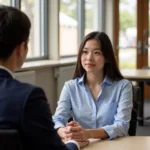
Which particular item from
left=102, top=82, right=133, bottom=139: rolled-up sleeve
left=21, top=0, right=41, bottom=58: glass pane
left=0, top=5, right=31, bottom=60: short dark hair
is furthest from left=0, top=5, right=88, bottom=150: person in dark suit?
left=21, top=0, right=41, bottom=58: glass pane

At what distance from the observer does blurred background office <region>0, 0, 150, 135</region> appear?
190 inches

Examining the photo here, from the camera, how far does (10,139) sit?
98cm

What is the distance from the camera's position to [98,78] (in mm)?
2191

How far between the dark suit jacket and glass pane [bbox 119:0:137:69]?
6.45 m

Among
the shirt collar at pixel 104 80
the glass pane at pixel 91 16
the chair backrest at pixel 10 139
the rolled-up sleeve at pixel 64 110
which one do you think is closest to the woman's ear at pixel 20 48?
the chair backrest at pixel 10 139

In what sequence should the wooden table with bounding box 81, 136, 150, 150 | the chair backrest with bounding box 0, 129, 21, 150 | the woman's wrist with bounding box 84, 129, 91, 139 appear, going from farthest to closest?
the woman's wrist with bounding box 84, 129, 91, 139, the wooden table with bounding box 81, 136, 150, 150, the chair backrest with bounding box 0, 129, 21, 150

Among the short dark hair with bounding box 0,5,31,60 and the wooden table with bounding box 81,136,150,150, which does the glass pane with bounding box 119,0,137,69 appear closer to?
the wooden table with bounding box 81,136,150,150

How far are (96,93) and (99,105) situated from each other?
92 millimetres

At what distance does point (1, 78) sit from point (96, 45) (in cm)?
119

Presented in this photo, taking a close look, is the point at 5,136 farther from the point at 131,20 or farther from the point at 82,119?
the point at 131,20

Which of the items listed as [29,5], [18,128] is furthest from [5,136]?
[29,5]

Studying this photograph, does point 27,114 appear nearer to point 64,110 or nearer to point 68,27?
point 64,110

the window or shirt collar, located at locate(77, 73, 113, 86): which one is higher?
the window

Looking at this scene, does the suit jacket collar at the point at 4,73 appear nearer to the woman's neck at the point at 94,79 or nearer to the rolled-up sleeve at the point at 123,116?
the rolled-up sleeve at the point at 123,116
